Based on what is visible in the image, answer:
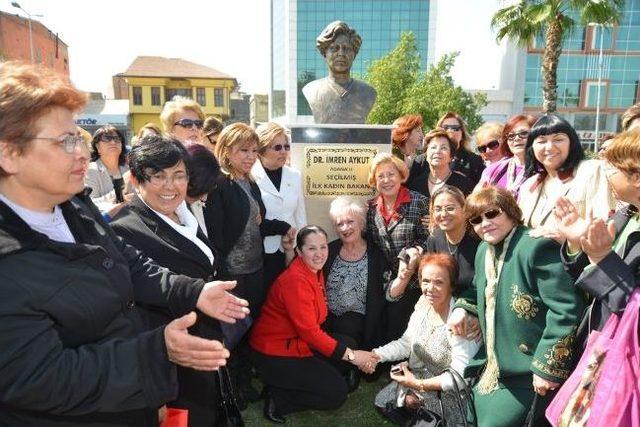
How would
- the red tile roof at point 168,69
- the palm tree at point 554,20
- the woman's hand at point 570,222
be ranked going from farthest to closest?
1. the red tile roof at point 168,69
2. the palm tree at point 554,20
3. the woman's hand at point 570,222

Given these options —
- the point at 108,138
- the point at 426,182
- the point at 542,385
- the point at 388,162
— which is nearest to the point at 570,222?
the point at 542,385

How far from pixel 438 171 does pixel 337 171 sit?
106cm

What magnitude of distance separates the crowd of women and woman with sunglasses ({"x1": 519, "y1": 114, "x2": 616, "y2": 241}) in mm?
13

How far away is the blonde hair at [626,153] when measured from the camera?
73.3 inches

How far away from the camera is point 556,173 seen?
3.39m

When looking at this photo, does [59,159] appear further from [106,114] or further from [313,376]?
[106,114]

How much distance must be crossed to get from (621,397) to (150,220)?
83.7 inches

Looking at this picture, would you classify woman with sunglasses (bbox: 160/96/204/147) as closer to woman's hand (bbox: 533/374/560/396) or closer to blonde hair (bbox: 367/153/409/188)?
blonde hair (bbox: 367/153/409/188)

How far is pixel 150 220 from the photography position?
7.69 ft

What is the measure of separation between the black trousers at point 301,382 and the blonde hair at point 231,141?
1.49 metres

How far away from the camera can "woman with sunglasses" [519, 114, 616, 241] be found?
306 cm

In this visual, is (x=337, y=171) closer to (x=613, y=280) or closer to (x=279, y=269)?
(x=279, y=269)

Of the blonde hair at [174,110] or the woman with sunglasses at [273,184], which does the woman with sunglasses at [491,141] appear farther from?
the blonde hair at [174,110]

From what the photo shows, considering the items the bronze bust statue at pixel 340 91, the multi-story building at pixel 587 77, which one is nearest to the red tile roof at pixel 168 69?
the multi-story building at pixel 587 77
